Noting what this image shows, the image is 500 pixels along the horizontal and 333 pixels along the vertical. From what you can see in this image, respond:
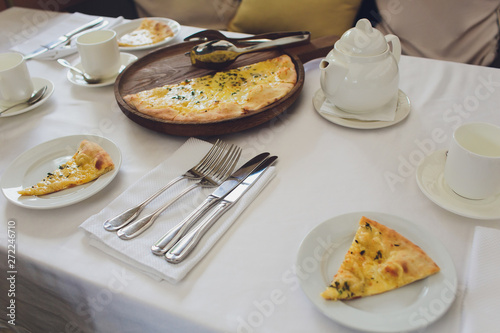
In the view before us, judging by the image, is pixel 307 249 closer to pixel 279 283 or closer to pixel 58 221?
pixel 279 283

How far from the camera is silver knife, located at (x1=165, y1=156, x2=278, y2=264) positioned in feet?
2.15

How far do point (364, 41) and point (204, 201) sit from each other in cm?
48

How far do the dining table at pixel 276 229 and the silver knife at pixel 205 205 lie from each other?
0.03 meters

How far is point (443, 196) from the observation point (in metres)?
0.73

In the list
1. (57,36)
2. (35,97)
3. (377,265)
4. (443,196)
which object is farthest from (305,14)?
(377,265)

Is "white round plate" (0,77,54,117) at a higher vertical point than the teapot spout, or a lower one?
lower

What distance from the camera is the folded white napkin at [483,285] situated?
53 cm

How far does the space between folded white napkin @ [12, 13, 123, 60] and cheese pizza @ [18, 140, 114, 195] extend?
67 centimetres

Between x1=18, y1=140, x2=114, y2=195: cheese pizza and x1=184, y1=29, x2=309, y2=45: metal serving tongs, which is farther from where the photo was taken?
x1=184, y1=29, x2=309, y2=45: metal serving tongs

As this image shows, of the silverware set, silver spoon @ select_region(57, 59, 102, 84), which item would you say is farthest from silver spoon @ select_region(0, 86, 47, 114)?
the silverware set

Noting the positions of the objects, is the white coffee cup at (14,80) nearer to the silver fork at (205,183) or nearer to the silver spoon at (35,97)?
the silver spoon at (35,97)

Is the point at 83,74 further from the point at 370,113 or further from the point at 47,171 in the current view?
the point at 370,113

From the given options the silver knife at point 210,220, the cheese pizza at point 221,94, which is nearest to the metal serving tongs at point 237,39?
the cheese pizza at point 221,94

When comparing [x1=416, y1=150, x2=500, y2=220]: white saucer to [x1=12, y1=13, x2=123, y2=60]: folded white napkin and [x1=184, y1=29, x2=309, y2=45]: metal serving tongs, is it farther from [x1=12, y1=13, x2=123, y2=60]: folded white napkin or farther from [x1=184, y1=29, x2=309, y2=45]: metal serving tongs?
[x1=12, y1=13, x2=123, y2=60]: folded white napkin
